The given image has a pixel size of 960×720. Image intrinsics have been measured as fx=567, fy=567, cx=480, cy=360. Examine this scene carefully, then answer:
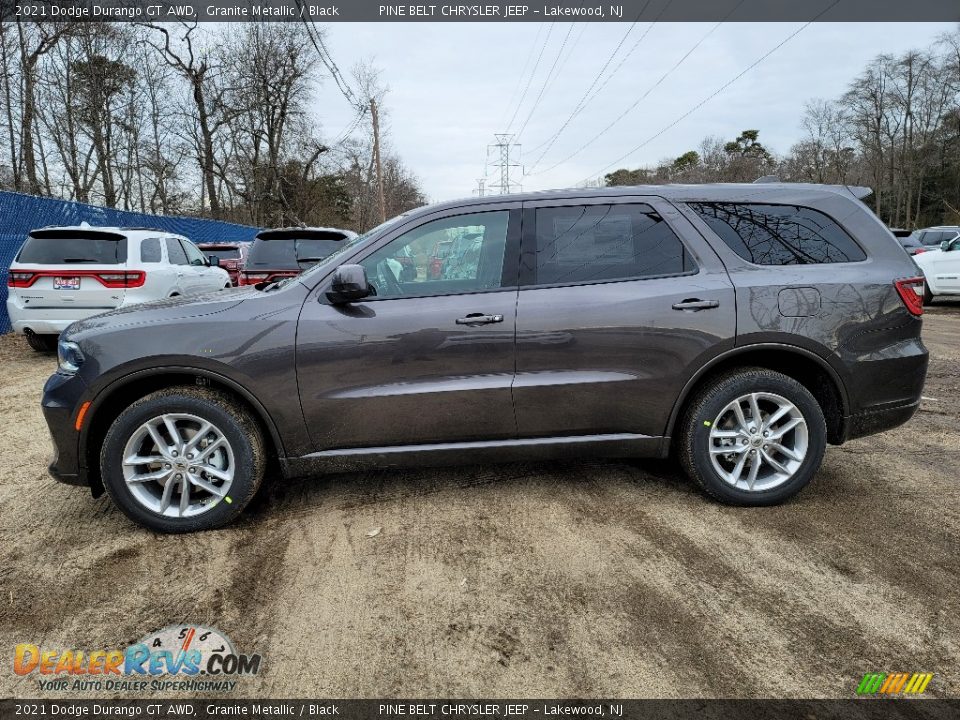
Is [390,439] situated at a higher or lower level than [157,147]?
lower

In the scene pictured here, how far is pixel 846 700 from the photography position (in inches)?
74.1

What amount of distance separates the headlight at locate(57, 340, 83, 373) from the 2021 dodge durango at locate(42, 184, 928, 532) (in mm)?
11

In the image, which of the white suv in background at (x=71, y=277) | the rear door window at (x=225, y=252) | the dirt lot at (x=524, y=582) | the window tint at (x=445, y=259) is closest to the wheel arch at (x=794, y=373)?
the dirt lot at (x=524, y=582)

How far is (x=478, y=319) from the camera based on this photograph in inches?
123

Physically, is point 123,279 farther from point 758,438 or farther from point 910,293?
point 910,293

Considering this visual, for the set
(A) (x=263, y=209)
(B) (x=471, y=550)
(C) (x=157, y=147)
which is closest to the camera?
(B) (x=471, y=550)

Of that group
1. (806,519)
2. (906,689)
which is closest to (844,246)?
(806,519)

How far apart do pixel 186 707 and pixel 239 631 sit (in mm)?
369

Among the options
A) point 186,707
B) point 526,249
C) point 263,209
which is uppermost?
point 263,209

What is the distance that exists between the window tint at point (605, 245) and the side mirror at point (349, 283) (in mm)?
987

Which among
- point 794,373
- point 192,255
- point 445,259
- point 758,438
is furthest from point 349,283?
point 192,255

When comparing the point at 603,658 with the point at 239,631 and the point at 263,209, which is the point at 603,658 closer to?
the point at 239,631

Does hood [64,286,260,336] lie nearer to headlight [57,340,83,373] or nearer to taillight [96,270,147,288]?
headlight [57,340,83,373]

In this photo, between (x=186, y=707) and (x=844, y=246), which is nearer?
(x=186, y=707)
